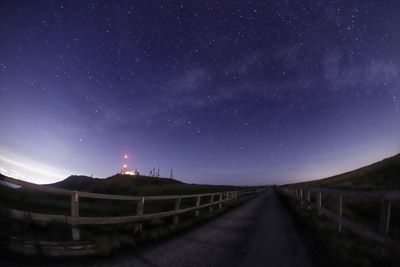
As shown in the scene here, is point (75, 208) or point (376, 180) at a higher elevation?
point (376, 180)

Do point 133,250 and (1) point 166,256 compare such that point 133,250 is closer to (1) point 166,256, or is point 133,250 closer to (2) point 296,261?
(1) point 166,256

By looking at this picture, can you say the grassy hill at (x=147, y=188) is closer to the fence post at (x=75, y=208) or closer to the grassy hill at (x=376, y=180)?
the grassy hill at (x=376, y=180)

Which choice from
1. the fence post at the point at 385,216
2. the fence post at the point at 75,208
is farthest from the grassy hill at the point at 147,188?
the fence post at the point at 385,216

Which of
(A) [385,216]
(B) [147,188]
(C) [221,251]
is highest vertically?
(A) [385,216]

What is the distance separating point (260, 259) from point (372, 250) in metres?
2.83

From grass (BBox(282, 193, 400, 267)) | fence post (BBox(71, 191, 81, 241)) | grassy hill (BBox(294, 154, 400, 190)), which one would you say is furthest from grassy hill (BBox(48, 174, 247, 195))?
fence post (BBox(71, 191, 81, 241))

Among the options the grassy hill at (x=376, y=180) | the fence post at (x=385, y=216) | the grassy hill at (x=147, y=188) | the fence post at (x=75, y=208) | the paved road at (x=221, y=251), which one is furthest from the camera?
the grassy hill at (x=147, y=188)

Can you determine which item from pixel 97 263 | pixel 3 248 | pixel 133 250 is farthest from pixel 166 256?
pixel 3 248

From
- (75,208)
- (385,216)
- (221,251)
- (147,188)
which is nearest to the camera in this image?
(385,216)

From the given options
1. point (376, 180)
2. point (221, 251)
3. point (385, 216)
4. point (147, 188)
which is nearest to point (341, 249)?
point (385, 216)

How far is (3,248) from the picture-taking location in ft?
14.5

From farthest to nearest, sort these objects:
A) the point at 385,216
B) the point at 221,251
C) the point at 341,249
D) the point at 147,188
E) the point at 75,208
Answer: the point at 147,188, the point at 341,249, the point at 221,251, the point at 75,208, the point at 385,216

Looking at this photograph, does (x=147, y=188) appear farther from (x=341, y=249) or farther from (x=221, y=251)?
(x=341, y=249)

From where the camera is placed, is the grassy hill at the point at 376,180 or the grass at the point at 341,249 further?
the grassy hill at the point at 376,180
